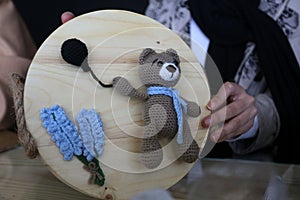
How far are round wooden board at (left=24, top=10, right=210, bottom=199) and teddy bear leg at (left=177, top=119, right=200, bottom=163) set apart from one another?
0.01 metres

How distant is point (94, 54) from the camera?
16.1 inches

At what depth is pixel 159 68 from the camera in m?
0.39

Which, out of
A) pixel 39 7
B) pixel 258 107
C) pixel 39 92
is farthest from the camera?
pixel 39 7

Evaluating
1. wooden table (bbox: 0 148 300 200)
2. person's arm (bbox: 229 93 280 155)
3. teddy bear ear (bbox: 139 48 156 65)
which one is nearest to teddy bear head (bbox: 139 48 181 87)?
teddy bear ear (bbox: 139 48 156 65)

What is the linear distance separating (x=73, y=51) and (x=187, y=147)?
0.48 feet

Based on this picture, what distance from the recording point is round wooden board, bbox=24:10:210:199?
0.40 m

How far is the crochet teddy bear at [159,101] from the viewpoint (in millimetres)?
394

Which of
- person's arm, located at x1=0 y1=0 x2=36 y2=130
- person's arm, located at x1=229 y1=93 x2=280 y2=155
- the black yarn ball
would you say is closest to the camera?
the black yarn ball

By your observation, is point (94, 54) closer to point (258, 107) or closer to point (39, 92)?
point (39, 92)

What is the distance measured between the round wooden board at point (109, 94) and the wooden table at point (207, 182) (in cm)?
7

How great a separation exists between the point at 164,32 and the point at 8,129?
298 millimetres

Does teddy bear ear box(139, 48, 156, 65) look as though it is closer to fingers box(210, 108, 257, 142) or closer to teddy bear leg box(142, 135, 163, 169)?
teddy bear leg box(142, 135, 163, 169)

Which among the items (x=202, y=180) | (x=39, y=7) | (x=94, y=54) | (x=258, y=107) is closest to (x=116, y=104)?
(x=94, y=54)

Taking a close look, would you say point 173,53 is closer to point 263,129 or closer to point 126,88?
point 126,88
